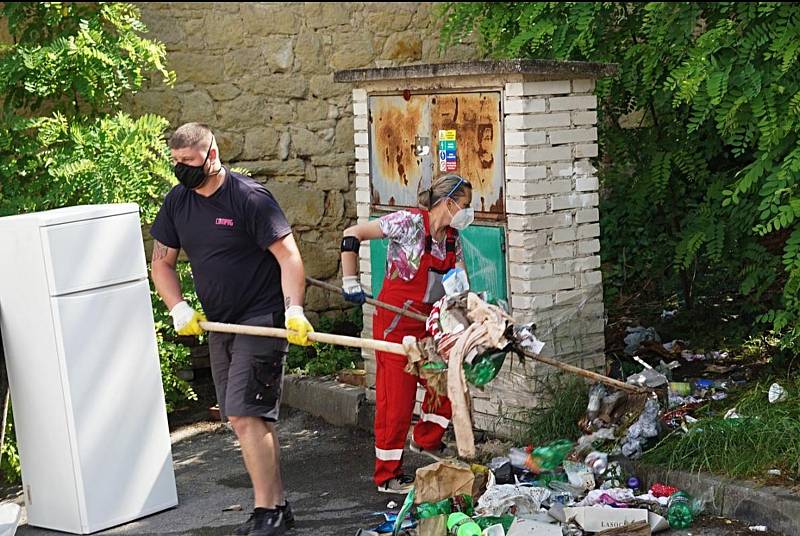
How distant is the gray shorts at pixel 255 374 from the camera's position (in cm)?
562

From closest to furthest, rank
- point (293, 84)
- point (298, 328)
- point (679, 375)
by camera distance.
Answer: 1. point (298, 328)
2. point (679, 375)
3. point (293, 84)

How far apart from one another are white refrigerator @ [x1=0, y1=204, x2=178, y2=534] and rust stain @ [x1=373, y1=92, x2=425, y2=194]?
1783 millimetres

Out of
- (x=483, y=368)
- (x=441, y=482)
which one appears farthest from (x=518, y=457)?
(x=483, y=368)

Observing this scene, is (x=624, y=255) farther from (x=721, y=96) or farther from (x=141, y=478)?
(x=141, y=478)

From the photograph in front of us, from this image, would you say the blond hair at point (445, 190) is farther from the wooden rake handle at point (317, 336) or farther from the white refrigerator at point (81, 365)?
the white refrigerator at point (81, 365)

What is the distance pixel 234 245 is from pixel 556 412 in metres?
2.00

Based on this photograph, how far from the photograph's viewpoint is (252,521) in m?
5.72

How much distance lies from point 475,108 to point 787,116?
1657 millimetres

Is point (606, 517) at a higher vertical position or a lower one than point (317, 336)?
lower

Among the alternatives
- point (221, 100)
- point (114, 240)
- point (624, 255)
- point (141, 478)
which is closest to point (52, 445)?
point (141, 478)

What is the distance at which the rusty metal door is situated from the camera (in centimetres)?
668

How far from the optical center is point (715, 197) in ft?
24.2

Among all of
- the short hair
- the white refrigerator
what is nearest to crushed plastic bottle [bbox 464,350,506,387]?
the short hair

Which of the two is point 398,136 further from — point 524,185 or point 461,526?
point 461,526
